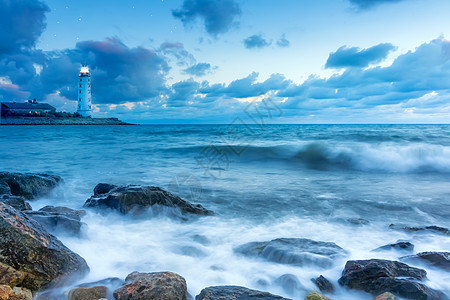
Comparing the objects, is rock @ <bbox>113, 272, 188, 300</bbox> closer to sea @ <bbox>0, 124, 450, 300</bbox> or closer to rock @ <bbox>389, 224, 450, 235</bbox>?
sea @ <bbox>0, 124, 450, 300</bbox>

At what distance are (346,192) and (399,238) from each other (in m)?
4.01

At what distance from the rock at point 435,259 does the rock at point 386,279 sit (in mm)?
448

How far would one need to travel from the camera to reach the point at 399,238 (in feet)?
16.8

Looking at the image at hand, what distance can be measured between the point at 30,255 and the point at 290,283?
286 centimetres

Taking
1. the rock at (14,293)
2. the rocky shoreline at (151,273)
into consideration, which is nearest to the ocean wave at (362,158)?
the rocky shoreline at (151,273)

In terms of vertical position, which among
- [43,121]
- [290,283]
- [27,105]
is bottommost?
[290,283]

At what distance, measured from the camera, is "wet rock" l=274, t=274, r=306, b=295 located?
11.4ft

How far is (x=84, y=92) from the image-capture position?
7831 centimetres

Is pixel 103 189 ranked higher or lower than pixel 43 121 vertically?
lower

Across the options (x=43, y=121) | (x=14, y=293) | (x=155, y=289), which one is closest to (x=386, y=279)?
(x=155, y=289)

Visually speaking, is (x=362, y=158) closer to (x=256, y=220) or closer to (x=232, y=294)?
(x=256, y=220)

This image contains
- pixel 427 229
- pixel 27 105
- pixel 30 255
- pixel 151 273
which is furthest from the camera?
pixel 27 105

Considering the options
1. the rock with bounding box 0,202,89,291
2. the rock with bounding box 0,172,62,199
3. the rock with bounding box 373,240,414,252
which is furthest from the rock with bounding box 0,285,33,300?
the rock with bounding box 0,172,62,199

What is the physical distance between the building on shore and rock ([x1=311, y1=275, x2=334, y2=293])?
309 ft
